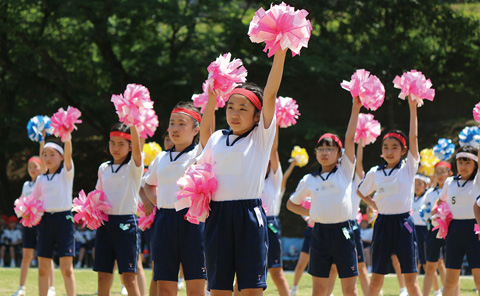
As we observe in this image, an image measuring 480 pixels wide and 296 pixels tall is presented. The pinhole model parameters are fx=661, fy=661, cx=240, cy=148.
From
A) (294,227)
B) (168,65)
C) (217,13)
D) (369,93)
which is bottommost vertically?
(294,227)

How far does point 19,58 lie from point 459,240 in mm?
16844

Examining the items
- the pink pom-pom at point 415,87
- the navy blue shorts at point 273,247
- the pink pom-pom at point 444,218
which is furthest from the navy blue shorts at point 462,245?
the navy blue shorts at point 273,247

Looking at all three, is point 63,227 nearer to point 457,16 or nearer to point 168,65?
point 168,65

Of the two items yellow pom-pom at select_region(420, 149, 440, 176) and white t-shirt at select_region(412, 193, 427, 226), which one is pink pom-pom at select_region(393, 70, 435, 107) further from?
white t-shirt at select_region(412, 193, 427, 226)

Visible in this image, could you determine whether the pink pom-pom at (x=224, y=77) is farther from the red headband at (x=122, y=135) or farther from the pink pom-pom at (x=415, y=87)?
the pink pom-pom at (x=415, y=87)

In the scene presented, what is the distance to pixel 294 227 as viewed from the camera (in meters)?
19.7

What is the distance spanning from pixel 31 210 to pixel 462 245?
549 centimetres

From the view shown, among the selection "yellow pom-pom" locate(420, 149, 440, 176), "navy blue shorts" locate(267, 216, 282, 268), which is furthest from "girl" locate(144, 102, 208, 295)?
"yellow pom-pom" locate(420, 149, 440, 176)

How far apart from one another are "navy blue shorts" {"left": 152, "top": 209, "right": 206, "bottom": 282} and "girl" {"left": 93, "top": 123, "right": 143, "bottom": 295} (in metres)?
1.12

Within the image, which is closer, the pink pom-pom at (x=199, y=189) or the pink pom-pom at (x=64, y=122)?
the pink pom-pom at (x=199, y=189)

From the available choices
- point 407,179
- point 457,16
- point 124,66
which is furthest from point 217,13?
point 407,179

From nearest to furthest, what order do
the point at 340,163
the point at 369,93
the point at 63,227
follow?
the point at 369,93 < the point at 340,163 < the point at 63,227

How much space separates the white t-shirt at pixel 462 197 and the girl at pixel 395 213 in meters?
0.53

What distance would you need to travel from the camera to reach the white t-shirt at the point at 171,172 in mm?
6027
